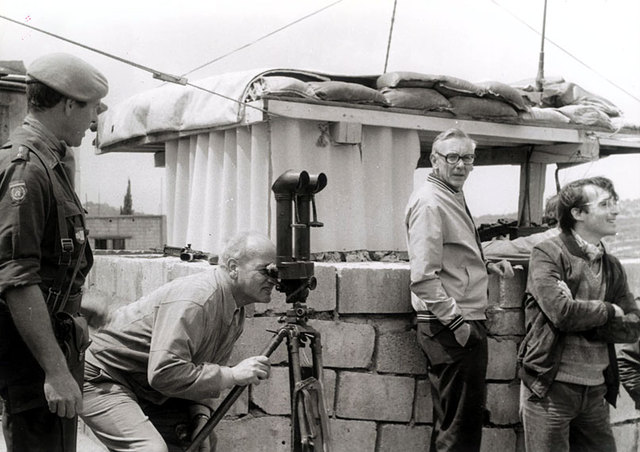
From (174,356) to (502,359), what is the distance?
259 centimetres

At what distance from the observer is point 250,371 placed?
10.1ft

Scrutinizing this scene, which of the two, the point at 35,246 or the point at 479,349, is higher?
the point at 35,246

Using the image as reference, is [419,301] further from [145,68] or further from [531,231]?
[531,231]

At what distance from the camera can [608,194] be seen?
424 centimetres

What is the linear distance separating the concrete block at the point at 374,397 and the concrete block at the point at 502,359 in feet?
1.78

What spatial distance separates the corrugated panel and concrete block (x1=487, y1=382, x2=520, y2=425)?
56.8 inches

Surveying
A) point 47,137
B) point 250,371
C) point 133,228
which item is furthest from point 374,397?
point 133,228

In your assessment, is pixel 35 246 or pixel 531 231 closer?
pixel 35 246

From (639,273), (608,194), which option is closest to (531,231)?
(639,273)

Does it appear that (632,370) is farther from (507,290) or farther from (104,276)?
(104,276)

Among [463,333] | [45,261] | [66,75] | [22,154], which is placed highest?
[66,75]

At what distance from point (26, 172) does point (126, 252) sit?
4.69m

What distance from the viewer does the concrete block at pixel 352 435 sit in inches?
183

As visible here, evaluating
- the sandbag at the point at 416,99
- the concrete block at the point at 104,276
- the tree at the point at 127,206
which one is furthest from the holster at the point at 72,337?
the tree at the point at 127,206
